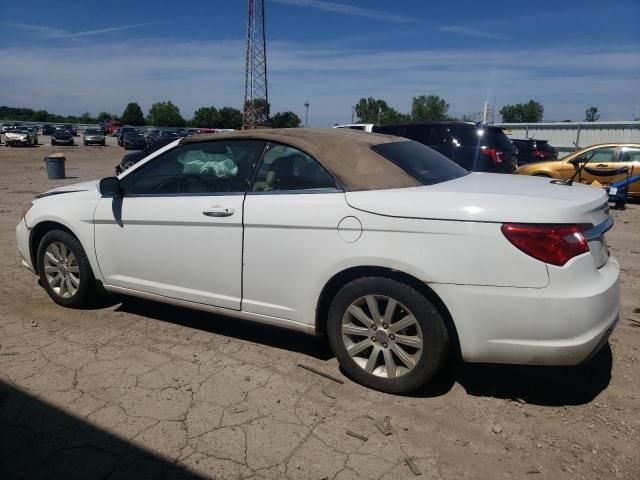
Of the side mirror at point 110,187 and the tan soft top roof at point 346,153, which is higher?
the tan soft top roof at point 346,153

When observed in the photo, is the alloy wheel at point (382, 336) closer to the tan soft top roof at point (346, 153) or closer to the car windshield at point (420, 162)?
the tan soft top roof at point (346, 153)

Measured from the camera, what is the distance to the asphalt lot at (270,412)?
244 cm

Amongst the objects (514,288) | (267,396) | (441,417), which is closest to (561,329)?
(514,288)

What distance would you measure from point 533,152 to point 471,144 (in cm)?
1086

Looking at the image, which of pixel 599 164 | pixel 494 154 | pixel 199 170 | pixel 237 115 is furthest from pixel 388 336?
pixel 237 115

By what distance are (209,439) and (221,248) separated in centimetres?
130

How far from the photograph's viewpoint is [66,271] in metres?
4.35

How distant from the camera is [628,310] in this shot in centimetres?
445

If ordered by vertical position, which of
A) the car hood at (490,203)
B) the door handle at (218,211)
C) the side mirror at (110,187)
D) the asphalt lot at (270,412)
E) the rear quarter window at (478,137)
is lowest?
the asphalt lot at (270,412)

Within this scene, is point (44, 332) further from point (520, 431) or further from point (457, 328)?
point (520, 431)

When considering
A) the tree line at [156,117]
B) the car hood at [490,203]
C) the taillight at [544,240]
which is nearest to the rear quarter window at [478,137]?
the car hood at [490,203]

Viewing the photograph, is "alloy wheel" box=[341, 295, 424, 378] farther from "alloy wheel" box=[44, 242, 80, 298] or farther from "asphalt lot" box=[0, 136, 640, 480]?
"alloy wheel" box=[44, 242, 80, 298]

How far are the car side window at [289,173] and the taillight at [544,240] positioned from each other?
1.12m

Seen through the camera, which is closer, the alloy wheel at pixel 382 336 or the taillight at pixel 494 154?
the alloy wheel at pixel 382 336
